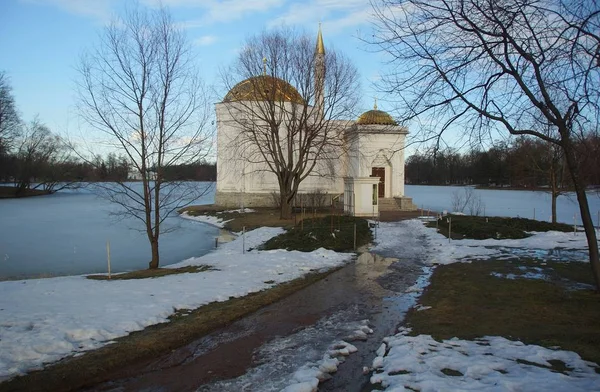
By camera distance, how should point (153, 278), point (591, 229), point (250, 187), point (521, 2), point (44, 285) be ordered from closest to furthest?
1. point (521, 2)
2. point (591, 229)
3. point (44, 285)
4. point (153, 278)
5. point (250, 187)

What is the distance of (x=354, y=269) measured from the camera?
40.9ft

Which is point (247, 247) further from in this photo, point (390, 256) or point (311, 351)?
point (311, 351)

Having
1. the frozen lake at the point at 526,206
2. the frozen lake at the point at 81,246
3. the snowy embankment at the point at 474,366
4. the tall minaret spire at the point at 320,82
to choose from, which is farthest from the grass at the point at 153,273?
the frozen lake at the point at 526,206

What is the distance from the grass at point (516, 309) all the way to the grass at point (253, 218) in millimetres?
14191

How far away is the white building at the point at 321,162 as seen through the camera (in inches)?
1128

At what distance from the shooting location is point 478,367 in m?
4.99

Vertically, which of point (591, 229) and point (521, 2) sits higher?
point (521, 2)

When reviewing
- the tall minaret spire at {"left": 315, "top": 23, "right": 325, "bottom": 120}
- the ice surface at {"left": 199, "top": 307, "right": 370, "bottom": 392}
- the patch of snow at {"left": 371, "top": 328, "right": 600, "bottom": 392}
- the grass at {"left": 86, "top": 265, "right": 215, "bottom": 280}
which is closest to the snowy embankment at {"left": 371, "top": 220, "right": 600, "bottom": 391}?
the patch of snow at {"left": 371, "top": 328, "right": 600, "bottom": 392}

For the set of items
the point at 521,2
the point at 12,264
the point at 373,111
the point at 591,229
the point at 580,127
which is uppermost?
the point at 373,111

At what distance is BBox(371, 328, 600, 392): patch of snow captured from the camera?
4488mm

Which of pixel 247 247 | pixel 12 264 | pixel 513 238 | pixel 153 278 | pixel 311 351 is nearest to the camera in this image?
pixel 311 351

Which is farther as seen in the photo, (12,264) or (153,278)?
(12,264)

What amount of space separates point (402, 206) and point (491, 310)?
1102 inches

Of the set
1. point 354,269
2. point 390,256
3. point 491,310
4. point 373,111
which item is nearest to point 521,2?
point 491,310
